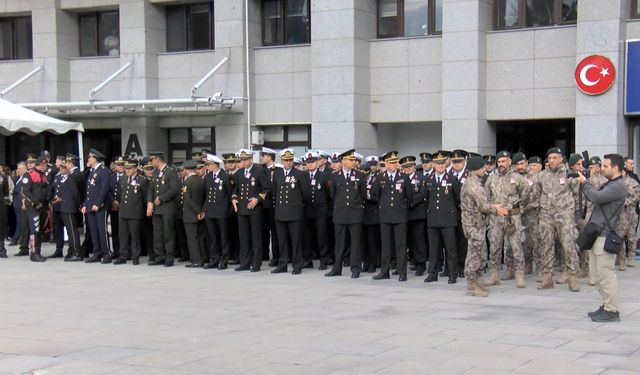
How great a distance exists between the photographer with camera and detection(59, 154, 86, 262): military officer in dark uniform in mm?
10367

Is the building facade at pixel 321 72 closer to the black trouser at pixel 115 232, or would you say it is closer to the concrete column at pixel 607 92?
the concrete column at pixel 607 92

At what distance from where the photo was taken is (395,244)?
44.0 ft

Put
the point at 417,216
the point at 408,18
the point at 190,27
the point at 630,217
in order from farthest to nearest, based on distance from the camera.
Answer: the point at 190,27
the point at 408,18
the point at 630,217
the point at 417,216

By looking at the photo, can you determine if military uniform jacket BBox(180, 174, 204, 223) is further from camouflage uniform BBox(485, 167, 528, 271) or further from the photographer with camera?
the photographer with camera

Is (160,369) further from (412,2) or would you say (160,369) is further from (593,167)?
(412,2)

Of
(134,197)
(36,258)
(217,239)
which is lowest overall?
(36,258)

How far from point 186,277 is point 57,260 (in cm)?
414

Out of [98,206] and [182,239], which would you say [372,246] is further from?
[98,206]

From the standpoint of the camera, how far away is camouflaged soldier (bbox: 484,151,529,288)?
484 inches

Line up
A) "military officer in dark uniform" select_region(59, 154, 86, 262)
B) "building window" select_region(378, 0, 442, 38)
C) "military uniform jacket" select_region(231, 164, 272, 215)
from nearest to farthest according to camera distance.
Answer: "military uniform jacket" select_region(231, 164, 272, 215) < "military officer in dark uniform" select_region(59, 154, 86, 262) < "building window" select_region(378, 0, 442, 38)

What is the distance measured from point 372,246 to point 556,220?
3.38 metres

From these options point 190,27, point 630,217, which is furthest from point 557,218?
point 190,27

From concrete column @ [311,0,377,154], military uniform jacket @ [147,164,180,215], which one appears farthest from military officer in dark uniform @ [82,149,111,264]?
concrete column @ [311,0,377,154]

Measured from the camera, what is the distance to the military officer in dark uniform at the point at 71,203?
54.4ft
